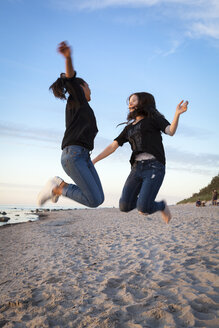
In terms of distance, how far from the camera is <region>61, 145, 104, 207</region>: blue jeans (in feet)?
13.7

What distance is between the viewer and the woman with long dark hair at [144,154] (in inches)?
191

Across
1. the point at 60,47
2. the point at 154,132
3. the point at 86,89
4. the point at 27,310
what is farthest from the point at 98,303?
the point at 60,47

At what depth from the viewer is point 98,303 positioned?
5.61 m

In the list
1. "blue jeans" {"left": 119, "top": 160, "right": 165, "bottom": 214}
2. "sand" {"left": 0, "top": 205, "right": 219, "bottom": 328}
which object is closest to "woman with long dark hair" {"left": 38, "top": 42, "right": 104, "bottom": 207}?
"blue jeans" {"left": 119, "top": 160, "right": 165, "bottom": 214}

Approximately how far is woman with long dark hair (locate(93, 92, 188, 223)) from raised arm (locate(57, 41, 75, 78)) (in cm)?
142

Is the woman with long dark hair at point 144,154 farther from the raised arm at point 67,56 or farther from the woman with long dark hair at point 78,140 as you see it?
the raised arm at point 67,56

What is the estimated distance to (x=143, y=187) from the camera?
16.0ft

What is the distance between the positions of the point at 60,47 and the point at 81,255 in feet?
26.9

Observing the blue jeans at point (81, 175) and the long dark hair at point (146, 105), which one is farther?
the long dark hair at point (146, 105)

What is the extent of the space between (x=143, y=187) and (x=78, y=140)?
1454mm

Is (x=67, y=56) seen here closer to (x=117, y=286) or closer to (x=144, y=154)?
(x=144, y=154)

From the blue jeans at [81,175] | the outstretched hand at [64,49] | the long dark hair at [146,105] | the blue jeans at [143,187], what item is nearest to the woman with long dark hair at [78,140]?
the blue jeans at [81,175]

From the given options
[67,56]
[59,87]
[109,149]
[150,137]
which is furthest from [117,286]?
[67,56]

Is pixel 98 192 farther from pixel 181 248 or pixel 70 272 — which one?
pixel 181 248
